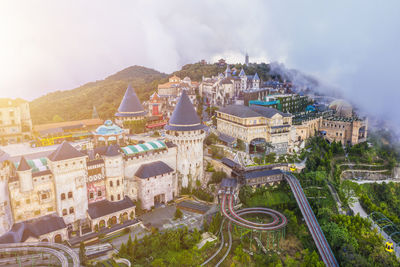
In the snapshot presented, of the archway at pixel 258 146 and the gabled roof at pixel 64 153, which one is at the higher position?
the gabled roof at pixel 64 153

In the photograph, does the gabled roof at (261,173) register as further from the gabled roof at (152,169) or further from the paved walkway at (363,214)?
the paved walkway at (363,214)

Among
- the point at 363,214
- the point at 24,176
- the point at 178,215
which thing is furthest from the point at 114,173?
the point at 363,214

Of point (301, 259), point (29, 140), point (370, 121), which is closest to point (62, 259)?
point (301, 259)

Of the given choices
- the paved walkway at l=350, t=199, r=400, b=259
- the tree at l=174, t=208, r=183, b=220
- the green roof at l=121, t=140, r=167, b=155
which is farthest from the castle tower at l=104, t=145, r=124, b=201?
the paved walkway at l=350, t=199, r=400, b=259

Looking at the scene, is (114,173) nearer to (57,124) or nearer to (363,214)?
(57,124)

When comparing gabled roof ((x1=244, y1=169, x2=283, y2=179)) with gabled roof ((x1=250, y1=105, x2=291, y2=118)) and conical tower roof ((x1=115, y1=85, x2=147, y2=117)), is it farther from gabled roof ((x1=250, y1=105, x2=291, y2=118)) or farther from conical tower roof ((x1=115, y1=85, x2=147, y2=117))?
conical tower roof ((x1=115, y1=85, x2=147, y2=117))

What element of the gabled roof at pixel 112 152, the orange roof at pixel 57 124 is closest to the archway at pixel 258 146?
the gabled roof at pixel 112 152
